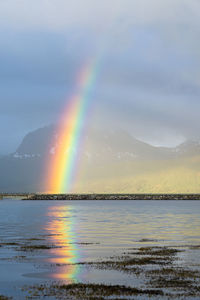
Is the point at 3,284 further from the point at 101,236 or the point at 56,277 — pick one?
the point at 101,236

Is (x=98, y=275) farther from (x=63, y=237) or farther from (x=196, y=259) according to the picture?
(x=63, y=237)

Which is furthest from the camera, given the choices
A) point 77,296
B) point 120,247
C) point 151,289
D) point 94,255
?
point 120,247

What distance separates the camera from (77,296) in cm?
2369

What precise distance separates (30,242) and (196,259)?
773 inches

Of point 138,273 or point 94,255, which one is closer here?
point 138,273

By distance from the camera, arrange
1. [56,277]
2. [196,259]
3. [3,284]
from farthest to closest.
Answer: [196,259] → [56,277] → [3,284]

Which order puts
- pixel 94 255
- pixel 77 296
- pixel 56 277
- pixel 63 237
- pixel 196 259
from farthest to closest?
1. pixel 63 237
2. pixel 94 255
3. pixel 196 259
4. pixel 56 277
5. pixel 77 296

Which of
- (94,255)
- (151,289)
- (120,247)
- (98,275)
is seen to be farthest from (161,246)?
(151,289)

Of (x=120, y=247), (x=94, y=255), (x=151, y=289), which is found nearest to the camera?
(x=151, y=289)

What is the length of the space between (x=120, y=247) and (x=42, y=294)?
21395 mm

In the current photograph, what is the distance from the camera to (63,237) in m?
56.7

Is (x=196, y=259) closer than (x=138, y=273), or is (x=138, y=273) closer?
(x=138, y=273)

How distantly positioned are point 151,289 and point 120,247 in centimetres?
1991

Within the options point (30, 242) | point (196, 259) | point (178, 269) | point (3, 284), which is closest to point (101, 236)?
point (30, 242)
